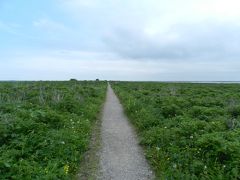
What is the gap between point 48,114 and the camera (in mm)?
11008

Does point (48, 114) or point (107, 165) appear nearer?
point (107, 165)

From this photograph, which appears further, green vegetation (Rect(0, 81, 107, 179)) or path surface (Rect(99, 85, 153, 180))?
path surface (Rect(99, 85, 153, 180))

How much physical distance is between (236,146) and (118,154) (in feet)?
10.9

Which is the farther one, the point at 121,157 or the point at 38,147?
the point at 121,157

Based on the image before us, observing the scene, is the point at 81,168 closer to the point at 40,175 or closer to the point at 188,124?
the point at 40,175

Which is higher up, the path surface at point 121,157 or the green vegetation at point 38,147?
the green vegetation at point 38,147

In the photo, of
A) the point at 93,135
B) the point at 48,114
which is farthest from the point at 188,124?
the point at 48,114

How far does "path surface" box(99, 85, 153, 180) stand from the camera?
6855mm

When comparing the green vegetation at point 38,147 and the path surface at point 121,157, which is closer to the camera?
the green vegetation at point 38,147

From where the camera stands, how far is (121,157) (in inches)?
320

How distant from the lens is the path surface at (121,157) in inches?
270

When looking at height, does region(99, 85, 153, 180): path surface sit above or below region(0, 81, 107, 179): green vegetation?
below

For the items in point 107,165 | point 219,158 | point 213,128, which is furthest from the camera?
point 213,128

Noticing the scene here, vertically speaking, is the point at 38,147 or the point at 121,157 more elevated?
the point at 38,147
